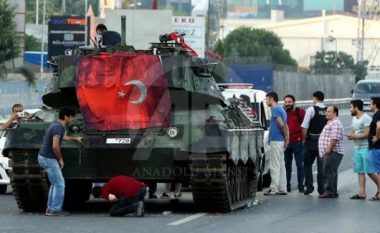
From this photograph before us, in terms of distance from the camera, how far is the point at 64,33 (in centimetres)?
6881

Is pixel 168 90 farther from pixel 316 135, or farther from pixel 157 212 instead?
pixel 316 135

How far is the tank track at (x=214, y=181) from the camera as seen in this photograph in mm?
19953

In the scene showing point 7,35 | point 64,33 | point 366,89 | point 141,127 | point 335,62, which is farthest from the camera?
point 335,62

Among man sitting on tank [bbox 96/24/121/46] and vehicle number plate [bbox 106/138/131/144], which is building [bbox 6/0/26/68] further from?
vehicle number plate [bbox 106/138/131/144]

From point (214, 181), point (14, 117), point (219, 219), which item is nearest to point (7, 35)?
point (14, 117)

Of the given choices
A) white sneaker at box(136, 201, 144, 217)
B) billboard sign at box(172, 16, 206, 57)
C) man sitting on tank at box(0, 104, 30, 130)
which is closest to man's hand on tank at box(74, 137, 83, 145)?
white sneaker at box(136, 201, 144, 217)

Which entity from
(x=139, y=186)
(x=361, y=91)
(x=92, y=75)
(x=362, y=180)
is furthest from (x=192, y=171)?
(x=361, y=91)

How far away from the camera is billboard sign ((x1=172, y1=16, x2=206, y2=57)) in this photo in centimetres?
6078

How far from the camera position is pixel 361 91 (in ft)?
214

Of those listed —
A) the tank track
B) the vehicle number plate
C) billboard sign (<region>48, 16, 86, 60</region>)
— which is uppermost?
billboard sign (<region>48, 16, 86, 60</region>)

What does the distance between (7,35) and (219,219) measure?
136 ft

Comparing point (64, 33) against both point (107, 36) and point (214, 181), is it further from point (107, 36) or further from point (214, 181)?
point (214, 181)

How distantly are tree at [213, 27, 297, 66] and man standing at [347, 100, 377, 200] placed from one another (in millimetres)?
94961

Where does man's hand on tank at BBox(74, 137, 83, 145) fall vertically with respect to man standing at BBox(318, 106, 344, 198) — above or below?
above
